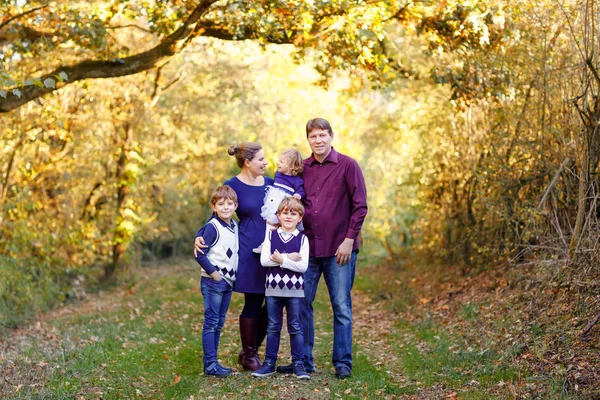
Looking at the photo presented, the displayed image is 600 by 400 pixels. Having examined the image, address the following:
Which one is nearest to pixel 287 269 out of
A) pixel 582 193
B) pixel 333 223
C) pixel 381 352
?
pixel 333 223

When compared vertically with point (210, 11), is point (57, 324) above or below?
below

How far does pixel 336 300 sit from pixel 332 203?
35.0 inches

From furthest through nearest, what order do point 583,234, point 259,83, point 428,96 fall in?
1. point 259,83
2. point 428,96
3. point 583,234

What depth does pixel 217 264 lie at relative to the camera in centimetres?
639

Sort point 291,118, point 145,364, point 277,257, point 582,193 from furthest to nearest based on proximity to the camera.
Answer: point 291,118, point 582,193, point 145,364, point 277,257

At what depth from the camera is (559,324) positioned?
22.8 feet

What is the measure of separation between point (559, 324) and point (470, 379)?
1.20 m

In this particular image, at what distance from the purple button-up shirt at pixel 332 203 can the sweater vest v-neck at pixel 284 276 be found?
24 cm

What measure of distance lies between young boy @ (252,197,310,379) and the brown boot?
0.34m

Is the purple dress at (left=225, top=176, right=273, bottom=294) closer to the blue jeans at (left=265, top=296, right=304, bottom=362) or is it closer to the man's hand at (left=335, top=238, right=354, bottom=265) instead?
the blue jeans at (left=265, top=296, right=304, bottom=362)

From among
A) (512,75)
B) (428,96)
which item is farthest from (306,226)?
(428,96)

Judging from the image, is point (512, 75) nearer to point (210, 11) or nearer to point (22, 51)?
point (210, 11)

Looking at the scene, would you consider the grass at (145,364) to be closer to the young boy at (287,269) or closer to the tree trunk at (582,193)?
the young boy at (287,269)

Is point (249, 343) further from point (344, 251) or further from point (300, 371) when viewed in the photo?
point (344, 251)
